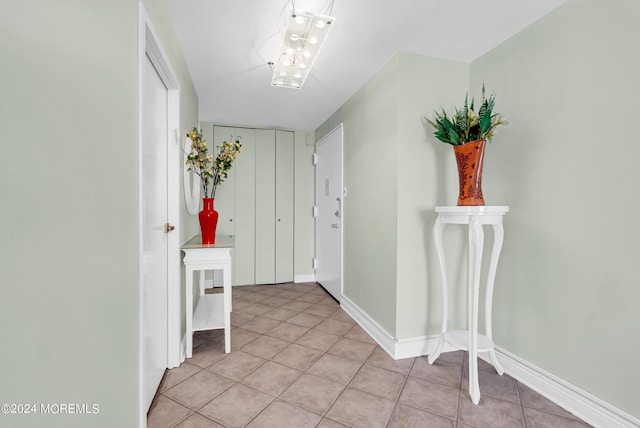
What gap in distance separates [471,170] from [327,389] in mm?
1622

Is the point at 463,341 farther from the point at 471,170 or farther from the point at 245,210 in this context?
the point at 245,210

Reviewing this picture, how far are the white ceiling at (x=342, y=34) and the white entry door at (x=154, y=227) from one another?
1.59 feet

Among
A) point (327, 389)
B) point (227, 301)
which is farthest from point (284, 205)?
point (327, 389)

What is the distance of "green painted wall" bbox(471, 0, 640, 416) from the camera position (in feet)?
4.28

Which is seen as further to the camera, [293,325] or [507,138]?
[293,325]

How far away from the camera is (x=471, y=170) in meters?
1.71

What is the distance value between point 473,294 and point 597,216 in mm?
731

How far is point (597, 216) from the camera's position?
4.63 ft

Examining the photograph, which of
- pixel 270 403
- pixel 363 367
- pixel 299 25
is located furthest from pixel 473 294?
pixel 299 25

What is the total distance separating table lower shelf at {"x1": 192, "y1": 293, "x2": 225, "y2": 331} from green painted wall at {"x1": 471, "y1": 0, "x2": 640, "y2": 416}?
210cm
